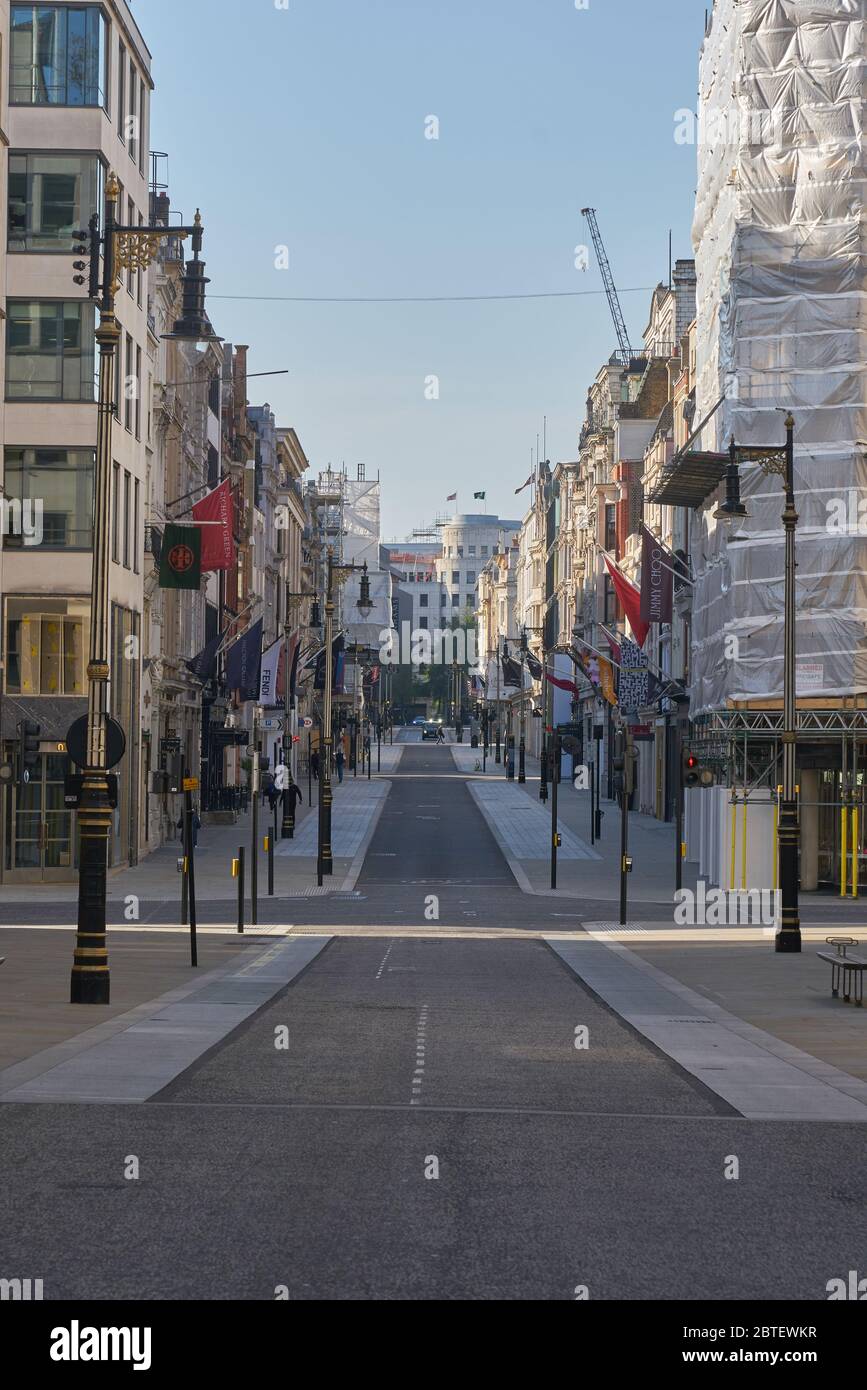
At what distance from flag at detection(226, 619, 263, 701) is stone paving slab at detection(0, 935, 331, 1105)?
31465 mm

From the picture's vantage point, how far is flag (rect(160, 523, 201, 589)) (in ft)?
155

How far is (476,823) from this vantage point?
70812 mm

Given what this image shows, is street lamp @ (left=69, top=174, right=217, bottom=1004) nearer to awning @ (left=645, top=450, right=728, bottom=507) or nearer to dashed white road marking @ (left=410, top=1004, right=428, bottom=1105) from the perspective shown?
dashed white road marking @ (left=410, top=1004, right=428, bottom=1105)

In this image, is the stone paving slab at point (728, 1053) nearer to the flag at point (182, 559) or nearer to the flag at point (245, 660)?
the flag at point (182, 559)

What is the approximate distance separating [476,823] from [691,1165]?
193ft

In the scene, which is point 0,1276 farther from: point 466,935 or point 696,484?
point 696,484

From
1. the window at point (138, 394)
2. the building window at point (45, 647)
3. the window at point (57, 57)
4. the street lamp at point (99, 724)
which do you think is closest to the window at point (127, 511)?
the window at point (138, 394)

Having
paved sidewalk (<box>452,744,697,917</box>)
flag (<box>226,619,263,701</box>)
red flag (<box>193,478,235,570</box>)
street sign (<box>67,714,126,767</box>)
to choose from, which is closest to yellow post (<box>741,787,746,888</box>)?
paved sidewalk (<box>452,744,697,917</box>)

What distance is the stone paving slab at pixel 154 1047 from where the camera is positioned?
48.0 feet

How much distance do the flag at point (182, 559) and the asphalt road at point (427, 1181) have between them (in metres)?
28.6

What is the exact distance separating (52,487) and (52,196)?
723 cm

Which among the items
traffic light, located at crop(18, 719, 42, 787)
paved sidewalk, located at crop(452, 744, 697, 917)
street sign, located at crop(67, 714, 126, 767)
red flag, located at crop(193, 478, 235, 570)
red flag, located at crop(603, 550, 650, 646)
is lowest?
paved sidewalk, located at crop(452, 744, 697, 917)

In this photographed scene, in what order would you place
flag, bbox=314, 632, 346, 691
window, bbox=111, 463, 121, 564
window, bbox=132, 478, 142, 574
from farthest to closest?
flag, bbox=314, 632, 346, 691
window, bbox=132, 478, 142, 574
window, bbox=111, 463, 121, 564

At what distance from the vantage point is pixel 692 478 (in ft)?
164
